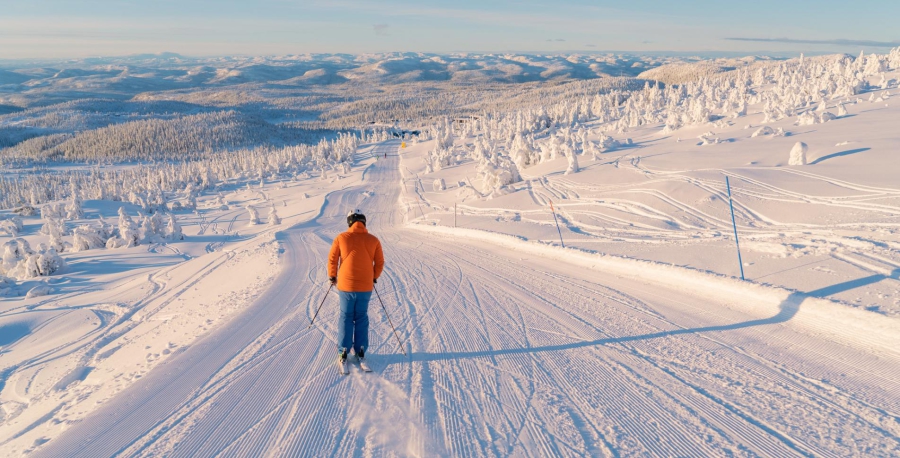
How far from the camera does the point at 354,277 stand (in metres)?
5.16

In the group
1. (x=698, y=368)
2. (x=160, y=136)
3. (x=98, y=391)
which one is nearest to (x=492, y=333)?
(x=698, y=368)

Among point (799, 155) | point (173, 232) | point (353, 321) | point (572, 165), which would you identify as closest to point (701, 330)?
point (353, 321)

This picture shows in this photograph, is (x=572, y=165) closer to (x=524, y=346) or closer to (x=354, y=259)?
(x=524, y=346)

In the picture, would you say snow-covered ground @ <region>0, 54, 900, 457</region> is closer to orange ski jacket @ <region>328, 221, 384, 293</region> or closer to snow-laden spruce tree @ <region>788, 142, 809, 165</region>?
orange ski jacket @ <region>328, 221, 384, 293</region>

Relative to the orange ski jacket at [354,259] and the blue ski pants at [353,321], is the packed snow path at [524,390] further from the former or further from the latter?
the orange ski jacket at [354,259]

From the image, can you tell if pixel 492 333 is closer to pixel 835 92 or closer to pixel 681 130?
pixel 681 130

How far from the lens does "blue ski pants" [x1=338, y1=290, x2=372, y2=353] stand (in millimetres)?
5258

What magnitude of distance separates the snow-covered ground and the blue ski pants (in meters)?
0.40

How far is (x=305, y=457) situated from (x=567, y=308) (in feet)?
16.1

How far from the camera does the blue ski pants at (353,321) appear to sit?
5258mm

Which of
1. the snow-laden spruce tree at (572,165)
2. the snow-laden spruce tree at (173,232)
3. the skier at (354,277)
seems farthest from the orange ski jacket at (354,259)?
the snow-laden spruce tree at (173,232)

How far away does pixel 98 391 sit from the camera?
5574 millimetres

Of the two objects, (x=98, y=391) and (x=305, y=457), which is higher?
(x=305, y=457)

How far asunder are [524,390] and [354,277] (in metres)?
2.25
